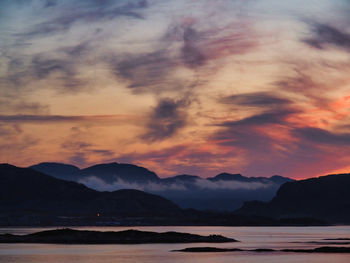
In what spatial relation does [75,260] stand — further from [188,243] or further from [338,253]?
[188,243]

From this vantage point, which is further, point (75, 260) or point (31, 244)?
point (31, 244)

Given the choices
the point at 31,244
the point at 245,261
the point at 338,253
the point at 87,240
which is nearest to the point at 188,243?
the point at 87,240

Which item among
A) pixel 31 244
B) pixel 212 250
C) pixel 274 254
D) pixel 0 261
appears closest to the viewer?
pixel 0 261

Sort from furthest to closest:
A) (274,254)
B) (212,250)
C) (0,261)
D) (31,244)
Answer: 1. (31,244)
2. (212,250)
3. (274,254)
4. (0,261)

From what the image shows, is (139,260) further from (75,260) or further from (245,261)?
(245,261)

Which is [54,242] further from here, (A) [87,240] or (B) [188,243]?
(B) [188,243]

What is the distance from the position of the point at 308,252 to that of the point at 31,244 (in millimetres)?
80468

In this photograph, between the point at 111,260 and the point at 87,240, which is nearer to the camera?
the point at 111,260

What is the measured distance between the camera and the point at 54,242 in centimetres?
19700

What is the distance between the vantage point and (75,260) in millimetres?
126938

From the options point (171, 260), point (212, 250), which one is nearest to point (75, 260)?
point (171, 260)

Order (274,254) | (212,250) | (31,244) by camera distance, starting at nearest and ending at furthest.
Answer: (274,254) < (212,250) < (31,244)

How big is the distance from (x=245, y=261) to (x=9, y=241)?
90119 millimetres

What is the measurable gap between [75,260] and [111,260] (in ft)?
23.4
